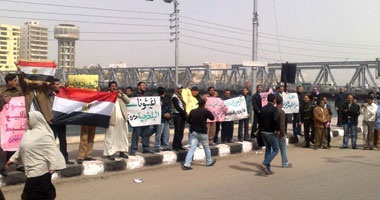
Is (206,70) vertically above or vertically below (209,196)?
above

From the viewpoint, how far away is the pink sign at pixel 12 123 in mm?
6562

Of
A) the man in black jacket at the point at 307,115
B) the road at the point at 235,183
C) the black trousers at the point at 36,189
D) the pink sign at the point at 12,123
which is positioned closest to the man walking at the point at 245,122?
the man in black jacket at the point at 307,115

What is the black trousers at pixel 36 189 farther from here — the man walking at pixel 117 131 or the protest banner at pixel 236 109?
the protest banner at pixel 236 109

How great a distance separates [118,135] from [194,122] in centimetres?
162

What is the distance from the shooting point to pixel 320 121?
11.0 m

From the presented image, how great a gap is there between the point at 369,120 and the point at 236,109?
12.6ft

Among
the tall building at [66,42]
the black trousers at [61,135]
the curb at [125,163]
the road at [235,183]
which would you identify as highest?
the tall building at [66,42]

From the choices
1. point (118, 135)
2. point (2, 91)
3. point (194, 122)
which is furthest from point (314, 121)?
point (2, 91)

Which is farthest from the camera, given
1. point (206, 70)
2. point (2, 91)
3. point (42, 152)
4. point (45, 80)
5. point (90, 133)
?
point (206, 70)

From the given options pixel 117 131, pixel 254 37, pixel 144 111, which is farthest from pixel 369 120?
pixel 117 131

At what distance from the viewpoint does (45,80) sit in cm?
695

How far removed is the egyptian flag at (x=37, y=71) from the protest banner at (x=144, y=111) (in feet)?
6.72

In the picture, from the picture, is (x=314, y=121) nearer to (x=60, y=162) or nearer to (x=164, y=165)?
(x=164, y=165)

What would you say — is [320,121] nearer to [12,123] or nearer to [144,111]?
[144,111]
